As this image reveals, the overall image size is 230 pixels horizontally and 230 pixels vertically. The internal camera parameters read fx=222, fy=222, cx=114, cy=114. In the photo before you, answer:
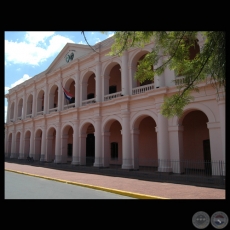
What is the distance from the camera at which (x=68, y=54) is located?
64.3ft

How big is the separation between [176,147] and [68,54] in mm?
13023

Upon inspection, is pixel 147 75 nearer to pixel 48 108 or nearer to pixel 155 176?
pixel 155 176

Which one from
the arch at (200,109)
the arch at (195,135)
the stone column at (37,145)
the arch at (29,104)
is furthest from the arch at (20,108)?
the arch at (200,109)

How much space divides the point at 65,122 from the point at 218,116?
40.3 feet

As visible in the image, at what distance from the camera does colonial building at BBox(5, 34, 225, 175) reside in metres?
11.3

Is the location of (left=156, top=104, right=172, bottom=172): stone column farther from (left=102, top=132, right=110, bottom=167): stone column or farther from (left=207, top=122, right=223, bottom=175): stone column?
(left=102, top=132, right=110, bottom=167): stone column

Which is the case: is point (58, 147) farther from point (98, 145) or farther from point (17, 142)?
point (17, 142)

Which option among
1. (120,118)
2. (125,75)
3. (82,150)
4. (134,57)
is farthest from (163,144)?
(82,150)

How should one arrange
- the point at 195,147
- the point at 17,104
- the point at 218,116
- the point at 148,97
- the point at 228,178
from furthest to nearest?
the point at 17,104, the point at 195,147, the point at 148,97, the point at 218,116, the point at 228,178

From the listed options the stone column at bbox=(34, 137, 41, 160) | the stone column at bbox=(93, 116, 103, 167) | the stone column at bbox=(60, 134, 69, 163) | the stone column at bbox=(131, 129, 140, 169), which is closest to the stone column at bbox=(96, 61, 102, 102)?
the stone column at bbox=(93, 116, 103, 167)

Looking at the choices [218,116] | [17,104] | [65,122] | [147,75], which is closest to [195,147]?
[218,116]

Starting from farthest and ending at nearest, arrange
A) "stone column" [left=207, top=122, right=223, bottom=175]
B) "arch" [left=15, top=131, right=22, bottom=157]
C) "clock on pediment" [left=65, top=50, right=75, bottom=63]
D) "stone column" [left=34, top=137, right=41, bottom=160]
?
"arch" [left=15, top=131, right=22, bottom=157]
"stone column" [left=34, top=137, right=41, bottom=160]
"clock on pediment" [left=65, top=50, right=75, bottom=63]
"stone column" [left=207, top=122, right=223, bottom=175]
